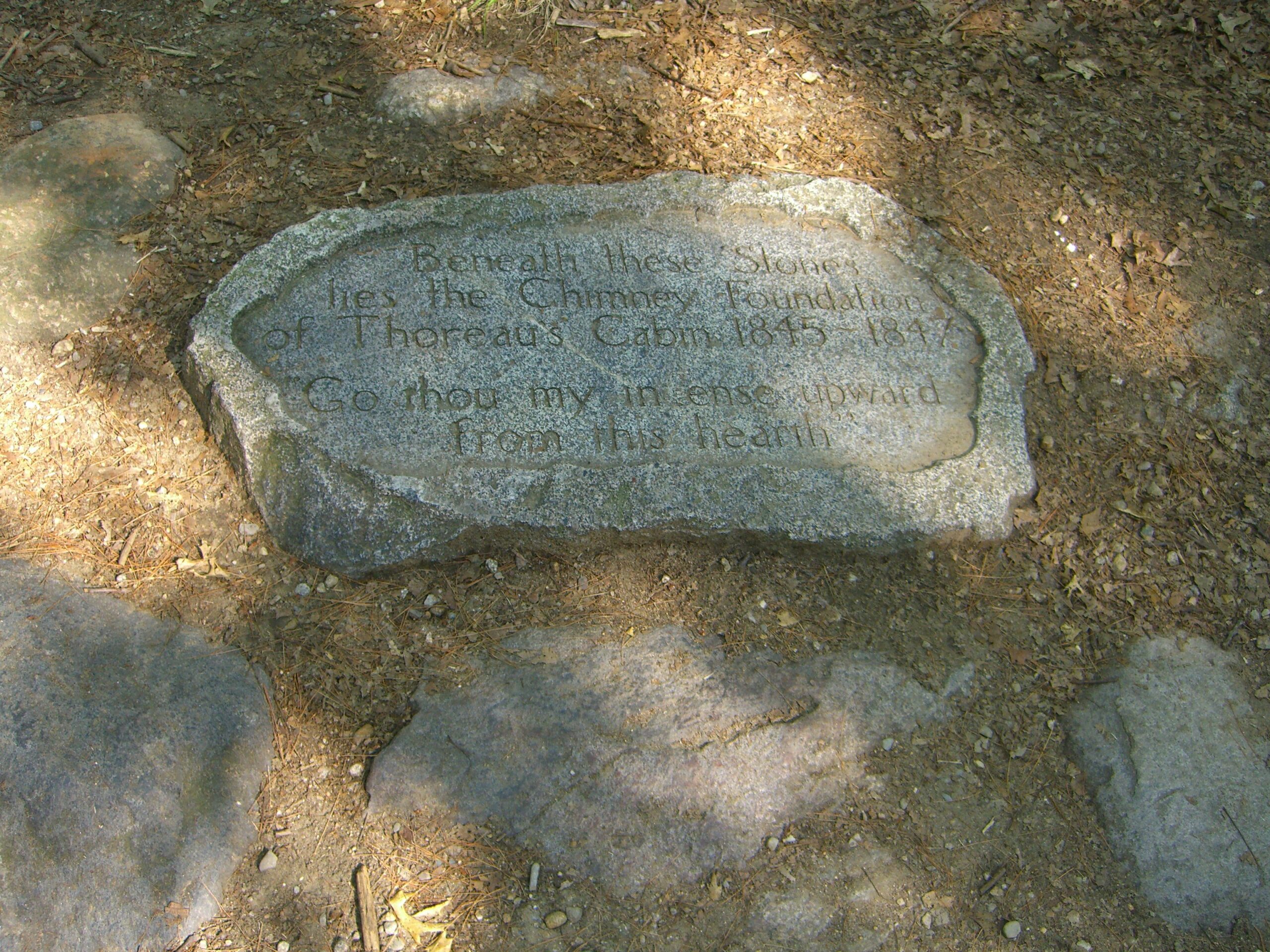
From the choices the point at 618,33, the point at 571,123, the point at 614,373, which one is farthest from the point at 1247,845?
the point at 618,33

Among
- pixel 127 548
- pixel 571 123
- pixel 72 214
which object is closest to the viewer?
pixel 127 548

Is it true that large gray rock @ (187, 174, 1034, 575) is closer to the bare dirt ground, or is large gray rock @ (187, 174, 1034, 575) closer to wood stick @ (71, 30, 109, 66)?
the bare dirt ground

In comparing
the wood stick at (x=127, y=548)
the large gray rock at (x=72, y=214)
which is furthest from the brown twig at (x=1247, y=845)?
the large gray rock at (x=72, y=214)

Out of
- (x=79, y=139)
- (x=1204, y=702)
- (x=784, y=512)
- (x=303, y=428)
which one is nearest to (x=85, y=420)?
(x=303, y=428)

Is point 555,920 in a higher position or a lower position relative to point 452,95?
lower

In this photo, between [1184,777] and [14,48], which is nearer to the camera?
[1184,777]

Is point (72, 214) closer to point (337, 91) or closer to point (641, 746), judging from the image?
point (337, 91)

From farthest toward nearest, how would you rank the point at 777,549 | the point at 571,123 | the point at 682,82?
the point at 682,82 → the point at 571,123 → the point at 777,549

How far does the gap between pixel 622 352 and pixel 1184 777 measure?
1966mm

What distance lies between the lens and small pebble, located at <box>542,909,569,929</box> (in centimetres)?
222

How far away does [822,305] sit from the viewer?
320cm

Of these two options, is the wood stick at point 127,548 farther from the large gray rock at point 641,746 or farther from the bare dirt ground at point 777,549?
the large gray rock at point 641,746

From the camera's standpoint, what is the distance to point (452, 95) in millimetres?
3887

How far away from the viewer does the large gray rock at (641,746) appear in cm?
233
